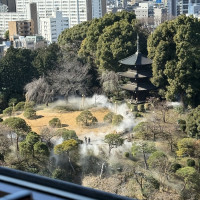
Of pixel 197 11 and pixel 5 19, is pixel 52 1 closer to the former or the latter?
pixel 5 19

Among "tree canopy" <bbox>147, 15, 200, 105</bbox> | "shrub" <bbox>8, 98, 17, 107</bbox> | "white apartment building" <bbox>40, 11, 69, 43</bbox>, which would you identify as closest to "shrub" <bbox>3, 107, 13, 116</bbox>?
"shrub" <bbox>8, 98, 17, 107</bbox>

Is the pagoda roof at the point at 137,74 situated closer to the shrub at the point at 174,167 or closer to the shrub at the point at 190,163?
the shrub at the point at 190,163

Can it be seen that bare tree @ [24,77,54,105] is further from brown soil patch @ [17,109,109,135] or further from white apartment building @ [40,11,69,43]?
white apartment building @ [40,11,69,43]

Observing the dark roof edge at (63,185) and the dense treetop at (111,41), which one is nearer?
A: the dark roof edge at (63,185)

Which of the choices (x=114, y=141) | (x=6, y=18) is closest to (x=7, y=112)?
(x=114, y=141)

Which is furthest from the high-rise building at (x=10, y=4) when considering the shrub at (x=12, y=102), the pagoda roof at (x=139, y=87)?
the pagoda roof at (x=139, y=87)

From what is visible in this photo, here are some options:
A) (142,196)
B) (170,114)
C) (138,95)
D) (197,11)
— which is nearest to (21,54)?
(138,95)
